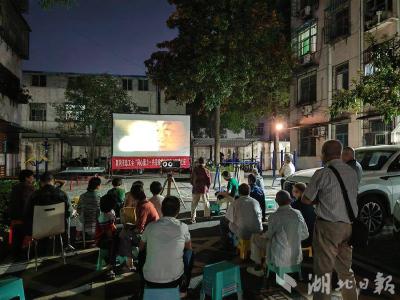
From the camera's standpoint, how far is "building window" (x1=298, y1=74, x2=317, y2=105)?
77.0 feet

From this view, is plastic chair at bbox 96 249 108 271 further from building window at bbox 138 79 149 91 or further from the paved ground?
building window at bbox 138 79 149 91

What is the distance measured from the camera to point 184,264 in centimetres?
408

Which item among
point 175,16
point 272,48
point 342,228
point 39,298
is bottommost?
point 39,298

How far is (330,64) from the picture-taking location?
2158 centimetres

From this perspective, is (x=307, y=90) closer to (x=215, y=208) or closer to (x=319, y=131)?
(x=319, y=131)

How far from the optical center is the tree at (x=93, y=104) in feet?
94.2

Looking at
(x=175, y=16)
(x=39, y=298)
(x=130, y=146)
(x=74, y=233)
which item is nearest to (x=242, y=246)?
(x=39, y=298)

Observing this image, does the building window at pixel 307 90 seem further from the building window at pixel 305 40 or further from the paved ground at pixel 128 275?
the paved ground at pixel 128 275

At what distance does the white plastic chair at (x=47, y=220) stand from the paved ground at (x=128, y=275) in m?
0.65

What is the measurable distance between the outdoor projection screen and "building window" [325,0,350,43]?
10258 millimetres

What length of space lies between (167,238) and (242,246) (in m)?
2.79

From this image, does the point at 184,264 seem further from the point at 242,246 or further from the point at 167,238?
the point at 242,246

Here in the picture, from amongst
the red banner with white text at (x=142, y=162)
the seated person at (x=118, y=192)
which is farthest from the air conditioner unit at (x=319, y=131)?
the seated person at (x=118, y=192)

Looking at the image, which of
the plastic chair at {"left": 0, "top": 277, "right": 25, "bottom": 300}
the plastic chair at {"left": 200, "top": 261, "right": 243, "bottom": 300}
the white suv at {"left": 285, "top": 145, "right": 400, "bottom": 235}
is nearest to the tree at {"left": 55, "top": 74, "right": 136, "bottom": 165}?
the white suv at {"left": 285, "top": 145, "right": 400, "bottom": 235}
